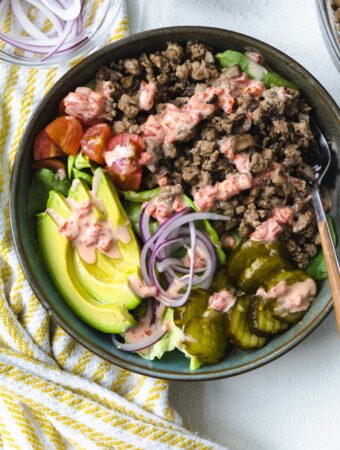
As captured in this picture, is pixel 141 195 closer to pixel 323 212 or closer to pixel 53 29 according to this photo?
pixel 323 212

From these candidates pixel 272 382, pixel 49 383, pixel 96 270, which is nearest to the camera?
pixel 96 270

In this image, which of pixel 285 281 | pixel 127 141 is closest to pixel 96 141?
pixel 127 141

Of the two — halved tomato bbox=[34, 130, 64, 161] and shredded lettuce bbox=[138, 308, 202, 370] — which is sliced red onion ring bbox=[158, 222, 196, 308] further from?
halved tomato bbox=[34, 130, 64, 161]

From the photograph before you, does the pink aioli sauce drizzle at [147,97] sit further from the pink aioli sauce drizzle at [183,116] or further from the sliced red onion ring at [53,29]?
the sliced red onion ring at [53,29]

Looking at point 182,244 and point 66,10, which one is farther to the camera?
point 66,10

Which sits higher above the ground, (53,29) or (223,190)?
(53,29)

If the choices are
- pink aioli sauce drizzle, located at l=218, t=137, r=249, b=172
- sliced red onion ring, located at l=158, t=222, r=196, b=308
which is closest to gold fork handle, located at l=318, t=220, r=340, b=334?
pink aioli sauce drizzle, located at l=218, t=137, r=249, b=172

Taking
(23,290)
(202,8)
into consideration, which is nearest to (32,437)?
(23,290)

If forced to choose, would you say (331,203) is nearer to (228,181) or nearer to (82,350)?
(228,181)
